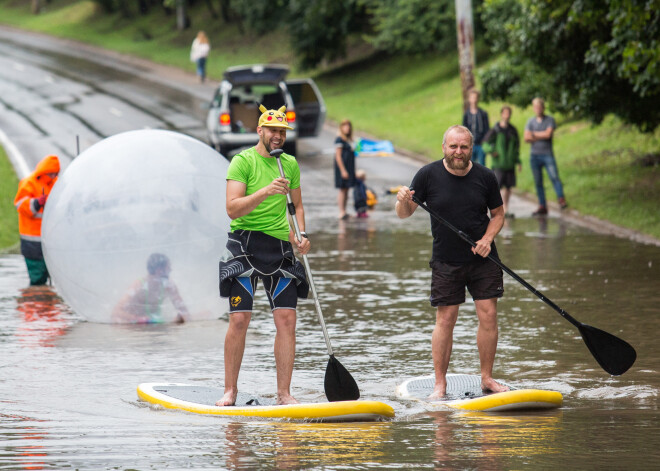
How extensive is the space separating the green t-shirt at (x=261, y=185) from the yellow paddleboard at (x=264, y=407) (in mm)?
1128

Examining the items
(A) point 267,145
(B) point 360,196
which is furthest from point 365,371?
(B) point 360,196

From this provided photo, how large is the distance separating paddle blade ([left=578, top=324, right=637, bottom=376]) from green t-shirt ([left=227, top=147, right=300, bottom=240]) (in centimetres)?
224

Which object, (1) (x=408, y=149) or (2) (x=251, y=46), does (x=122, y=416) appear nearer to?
(1) (x=408, y=149)

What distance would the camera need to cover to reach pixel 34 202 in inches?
515

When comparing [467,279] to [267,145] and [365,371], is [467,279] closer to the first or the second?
[365,371]

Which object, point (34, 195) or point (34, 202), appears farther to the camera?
point (34, 195)

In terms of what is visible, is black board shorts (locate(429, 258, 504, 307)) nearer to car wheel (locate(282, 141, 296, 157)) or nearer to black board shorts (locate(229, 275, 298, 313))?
black board shorts (locate(229, 275, 298, 313))

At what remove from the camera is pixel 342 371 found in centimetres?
795

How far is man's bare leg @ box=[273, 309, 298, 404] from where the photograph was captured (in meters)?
7.96

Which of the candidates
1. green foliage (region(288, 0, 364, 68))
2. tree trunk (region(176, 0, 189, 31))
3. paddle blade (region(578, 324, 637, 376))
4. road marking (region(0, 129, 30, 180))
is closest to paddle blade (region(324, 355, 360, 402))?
paddle blade (region(578, 324, 637, 376))

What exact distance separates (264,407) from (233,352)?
468 mm

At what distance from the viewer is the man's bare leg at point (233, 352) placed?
7.93 metres

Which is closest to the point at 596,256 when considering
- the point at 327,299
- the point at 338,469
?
the point at 327,299

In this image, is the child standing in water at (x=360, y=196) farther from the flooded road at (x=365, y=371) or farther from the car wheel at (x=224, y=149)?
the car wheel at (x=224, y=149)
